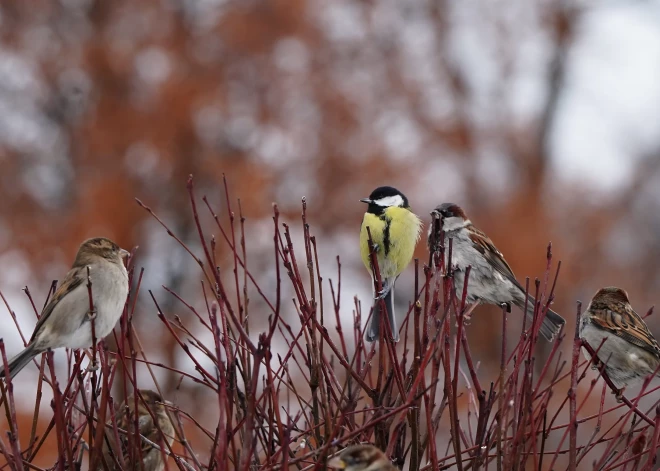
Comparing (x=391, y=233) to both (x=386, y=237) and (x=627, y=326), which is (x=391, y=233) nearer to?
(x=386, y=237)

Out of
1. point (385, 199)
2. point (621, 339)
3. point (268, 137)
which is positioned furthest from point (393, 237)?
point (268, 137)

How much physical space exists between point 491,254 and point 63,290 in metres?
2.39

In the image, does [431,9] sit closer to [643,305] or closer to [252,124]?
[252,124]


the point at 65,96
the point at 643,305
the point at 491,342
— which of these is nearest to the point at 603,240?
the point at 643,305

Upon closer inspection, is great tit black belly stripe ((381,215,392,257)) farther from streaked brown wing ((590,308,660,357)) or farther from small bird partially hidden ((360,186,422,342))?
streaked brown wing ((590,308,660,357))

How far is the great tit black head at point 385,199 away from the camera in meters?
4.09

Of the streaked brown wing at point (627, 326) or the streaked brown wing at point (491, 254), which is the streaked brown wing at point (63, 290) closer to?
the streaked brown wing at point (491, 254)

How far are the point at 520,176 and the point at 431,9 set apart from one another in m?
3.25

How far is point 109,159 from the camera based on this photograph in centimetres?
902

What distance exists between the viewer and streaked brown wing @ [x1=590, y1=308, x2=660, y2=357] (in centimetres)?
341

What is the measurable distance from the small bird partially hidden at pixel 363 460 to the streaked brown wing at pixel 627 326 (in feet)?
6.15

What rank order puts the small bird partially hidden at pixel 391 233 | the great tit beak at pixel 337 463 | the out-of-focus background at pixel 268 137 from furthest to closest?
1. the out-of-focus background at pixel 268 137
2. the small bird partially hidden at pixel 391 233
3. the great tit beak at pixel 337 463

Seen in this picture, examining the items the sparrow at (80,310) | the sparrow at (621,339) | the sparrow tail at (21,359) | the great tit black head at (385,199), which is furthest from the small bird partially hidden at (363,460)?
the great tit black head at (385,199)

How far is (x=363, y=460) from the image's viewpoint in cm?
203
